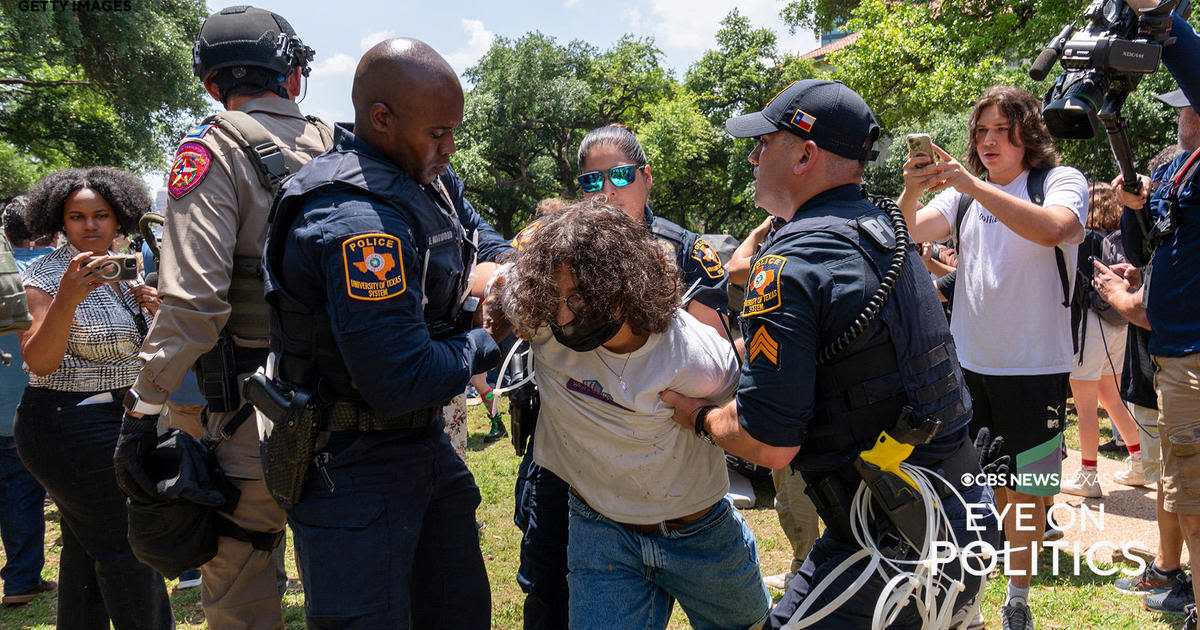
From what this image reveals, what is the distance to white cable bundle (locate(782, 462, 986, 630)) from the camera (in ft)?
6.81


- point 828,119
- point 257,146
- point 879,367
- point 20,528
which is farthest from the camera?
point 20,528

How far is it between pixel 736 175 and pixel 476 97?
11.9 metres

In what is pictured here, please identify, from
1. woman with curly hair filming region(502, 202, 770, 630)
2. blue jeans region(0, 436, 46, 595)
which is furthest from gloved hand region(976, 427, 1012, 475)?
blue jeans region(0, 436, 46, 595)

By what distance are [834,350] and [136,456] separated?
212 centimetres

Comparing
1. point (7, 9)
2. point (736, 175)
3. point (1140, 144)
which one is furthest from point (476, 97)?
point (1140, 144)

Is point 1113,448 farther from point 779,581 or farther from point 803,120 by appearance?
point 803,120

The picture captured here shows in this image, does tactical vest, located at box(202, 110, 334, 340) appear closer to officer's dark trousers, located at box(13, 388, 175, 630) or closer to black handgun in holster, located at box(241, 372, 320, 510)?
black handgun in holster, located at box(241, 372, 320, 510)

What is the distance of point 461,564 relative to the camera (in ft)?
8.32

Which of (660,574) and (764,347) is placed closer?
(764,347)

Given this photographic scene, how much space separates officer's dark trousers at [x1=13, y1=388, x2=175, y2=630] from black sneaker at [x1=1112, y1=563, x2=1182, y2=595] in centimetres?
485

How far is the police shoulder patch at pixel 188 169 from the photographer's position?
2500 millimetres


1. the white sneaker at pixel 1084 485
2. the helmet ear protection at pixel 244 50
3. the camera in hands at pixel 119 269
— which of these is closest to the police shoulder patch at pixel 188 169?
the helmet ear protection at pixel 244 50

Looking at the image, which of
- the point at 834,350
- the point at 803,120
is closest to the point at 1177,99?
the point at 803,120

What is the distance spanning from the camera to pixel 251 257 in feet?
8.63
